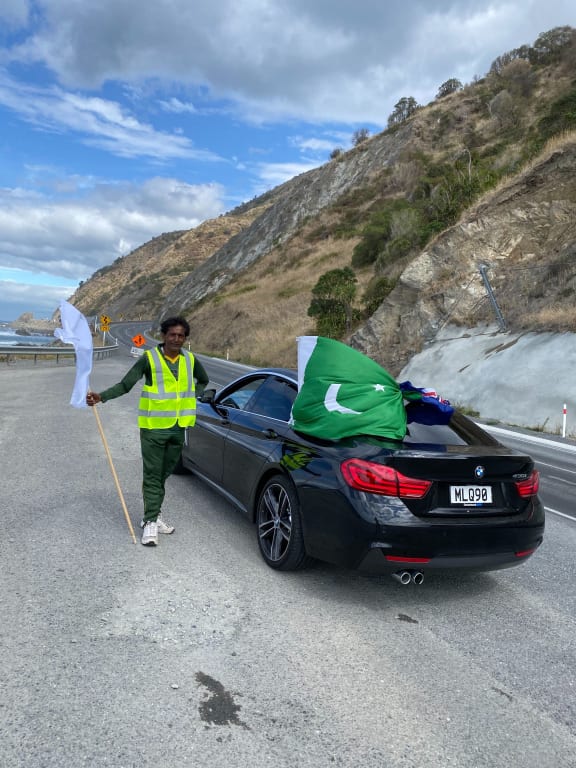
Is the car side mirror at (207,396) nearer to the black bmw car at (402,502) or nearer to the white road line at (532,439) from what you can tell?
the black bmw car at (402,502)

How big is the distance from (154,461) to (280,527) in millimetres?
1256

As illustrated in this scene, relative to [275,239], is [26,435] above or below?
below

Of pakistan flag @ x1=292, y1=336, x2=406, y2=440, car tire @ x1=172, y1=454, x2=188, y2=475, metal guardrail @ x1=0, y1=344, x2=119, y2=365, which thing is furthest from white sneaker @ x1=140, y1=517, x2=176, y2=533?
metal guardrail @ x1=0, y1=344, x2=119, y2=365

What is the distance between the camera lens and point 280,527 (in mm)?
4480

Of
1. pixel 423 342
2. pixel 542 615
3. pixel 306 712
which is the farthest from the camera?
pixel 423 342

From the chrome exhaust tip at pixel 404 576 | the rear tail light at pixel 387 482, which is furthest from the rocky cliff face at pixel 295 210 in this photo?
the chrome exhaust tip at pixel 404 576

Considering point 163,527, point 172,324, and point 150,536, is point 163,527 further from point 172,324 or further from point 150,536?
point 172,324

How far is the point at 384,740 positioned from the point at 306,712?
14.8 inches

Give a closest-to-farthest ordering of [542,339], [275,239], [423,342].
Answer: [542,339] → [423,342] → [275,239]

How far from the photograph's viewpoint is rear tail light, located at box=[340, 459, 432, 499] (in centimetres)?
377

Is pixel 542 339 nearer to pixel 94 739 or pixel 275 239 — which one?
pixel 94 739

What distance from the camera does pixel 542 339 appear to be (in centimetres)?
1781

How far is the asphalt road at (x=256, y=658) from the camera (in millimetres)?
2596

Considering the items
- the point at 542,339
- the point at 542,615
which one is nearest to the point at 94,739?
the point at 542,615
